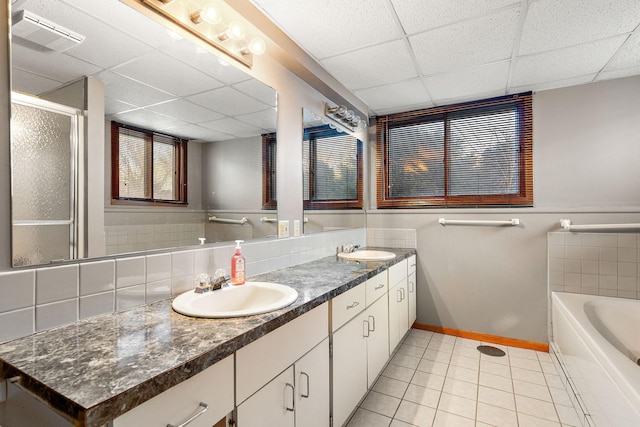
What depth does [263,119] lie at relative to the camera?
6.13ft

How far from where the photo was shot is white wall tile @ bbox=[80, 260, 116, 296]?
1.01 m

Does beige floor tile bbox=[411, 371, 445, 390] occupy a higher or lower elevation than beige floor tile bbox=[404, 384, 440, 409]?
higher

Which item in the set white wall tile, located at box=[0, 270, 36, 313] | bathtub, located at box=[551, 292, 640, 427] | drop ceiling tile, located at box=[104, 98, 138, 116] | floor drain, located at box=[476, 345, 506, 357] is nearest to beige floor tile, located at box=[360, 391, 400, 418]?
bathtub, located at box=[551, 292, 640, 427]

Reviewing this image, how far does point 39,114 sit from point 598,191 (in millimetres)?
3394

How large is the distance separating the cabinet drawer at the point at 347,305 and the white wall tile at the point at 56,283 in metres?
0.98

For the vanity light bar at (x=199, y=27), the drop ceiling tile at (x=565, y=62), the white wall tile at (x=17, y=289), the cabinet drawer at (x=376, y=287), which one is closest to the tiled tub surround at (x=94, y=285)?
the white wall tile at (x=17, y=289)

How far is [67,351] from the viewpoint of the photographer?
2.58 ft

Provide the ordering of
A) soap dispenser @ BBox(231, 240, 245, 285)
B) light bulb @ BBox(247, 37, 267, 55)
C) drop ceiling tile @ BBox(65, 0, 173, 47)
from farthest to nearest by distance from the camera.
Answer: light bulb @ BBox(247, 37, 267, 55), soap dispenser @ BBox(231, 240, 245, 285), drop ceiling tile @ BBox(65, 0, 173, 47)

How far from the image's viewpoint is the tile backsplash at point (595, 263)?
226cm

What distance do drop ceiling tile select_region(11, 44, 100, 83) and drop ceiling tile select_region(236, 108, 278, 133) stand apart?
2.68 ft

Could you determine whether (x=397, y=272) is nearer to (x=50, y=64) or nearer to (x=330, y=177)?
(x=330, y=177)

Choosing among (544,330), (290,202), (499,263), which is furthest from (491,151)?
(290,202)

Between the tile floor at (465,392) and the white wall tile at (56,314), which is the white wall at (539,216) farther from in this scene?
the white wall tile at (56,314)

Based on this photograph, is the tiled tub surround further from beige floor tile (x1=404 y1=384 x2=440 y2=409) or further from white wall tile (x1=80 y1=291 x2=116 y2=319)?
beige floor tile (x1=404 y1=384 x2=440 y2=409)
